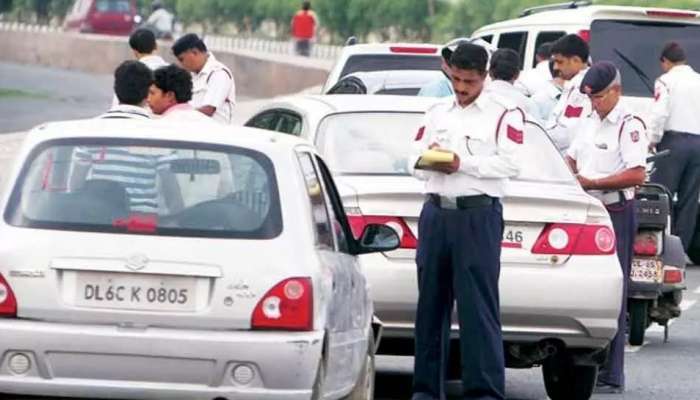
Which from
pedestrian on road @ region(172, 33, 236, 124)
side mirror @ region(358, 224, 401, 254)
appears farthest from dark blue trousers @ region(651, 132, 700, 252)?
side mirror @ region(358, 224, 401, 254)

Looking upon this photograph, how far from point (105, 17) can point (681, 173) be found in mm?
52129

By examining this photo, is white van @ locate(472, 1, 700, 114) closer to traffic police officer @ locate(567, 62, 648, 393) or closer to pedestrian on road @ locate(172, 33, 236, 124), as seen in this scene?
pedestrian on road @ locate(172, 33, 236, 124)

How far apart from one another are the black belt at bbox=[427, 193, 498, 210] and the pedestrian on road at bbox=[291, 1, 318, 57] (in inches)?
1685

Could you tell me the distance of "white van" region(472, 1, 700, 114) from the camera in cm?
1953

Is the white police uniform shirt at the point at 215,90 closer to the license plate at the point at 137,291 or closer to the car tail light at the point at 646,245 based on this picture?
the car tail light at the point at 646,245

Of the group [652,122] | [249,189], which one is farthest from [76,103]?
[249,189]

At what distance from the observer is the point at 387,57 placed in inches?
836

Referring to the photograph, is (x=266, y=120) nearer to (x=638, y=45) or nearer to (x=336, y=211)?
(x=336, y=211)

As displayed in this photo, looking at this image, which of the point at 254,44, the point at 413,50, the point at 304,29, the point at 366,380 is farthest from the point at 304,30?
the point at 366,380

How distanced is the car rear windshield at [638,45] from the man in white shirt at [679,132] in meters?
0.68

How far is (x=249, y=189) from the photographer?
8.62 m

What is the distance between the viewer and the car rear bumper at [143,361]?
8.23 metres

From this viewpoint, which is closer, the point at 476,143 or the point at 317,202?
the point at 317,202

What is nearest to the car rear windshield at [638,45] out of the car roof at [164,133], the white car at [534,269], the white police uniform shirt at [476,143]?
the white car at [534,269]
